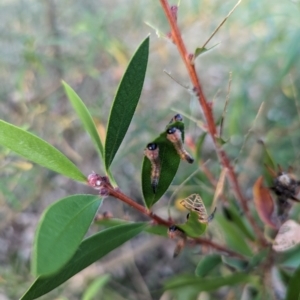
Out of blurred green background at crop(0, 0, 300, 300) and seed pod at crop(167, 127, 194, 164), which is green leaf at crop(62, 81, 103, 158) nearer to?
seed pod at crop(167, 127, 194, 164)

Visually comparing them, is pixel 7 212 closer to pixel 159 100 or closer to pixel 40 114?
pixel 40 114

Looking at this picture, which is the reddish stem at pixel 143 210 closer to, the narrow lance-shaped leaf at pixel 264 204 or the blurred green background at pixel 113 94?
the narrow lance-shaped leaf at pixel 264 204

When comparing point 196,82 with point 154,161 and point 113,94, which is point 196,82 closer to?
point 154,161

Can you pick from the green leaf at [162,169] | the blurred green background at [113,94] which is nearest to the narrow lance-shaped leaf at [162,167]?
the green leaf at [162,169]

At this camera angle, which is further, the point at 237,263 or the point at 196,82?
the point at 237,263

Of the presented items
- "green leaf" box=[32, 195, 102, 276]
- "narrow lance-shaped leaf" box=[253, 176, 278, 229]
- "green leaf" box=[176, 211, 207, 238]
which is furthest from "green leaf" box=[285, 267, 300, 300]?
"green leaf" box=[32, 195, 102, 276]

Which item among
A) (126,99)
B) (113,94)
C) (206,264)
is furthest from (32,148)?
(113,94)

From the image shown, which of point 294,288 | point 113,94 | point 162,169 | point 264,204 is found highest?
point 113,94
